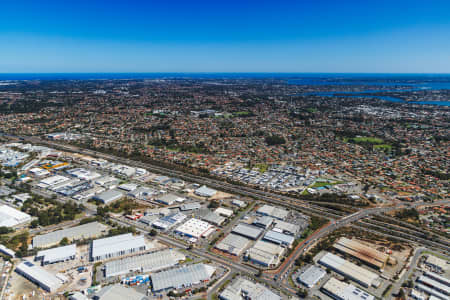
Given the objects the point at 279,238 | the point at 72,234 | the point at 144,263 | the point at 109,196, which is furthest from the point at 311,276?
the point at 109,196

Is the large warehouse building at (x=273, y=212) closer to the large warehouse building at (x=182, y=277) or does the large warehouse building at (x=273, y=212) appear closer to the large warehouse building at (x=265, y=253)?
the large warehouse building at (x=265, y=253)

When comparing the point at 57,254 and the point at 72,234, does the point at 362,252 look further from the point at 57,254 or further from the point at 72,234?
the point at 72,234

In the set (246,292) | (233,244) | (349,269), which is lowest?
(246,292)

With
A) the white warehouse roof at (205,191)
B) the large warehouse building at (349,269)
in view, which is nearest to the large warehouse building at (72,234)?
the white warehouse roof at (205,191)

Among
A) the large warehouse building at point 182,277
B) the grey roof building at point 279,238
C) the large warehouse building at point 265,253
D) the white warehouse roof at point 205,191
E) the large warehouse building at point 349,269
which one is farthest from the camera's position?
the white warehouse roof at point 205,191

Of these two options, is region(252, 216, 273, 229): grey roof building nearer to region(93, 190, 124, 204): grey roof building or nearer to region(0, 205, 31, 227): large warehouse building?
region(93, 190, 124, 204): grey roof building

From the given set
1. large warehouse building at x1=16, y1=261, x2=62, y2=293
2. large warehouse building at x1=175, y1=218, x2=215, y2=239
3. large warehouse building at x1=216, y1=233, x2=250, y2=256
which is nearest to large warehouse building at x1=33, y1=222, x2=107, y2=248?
large warehouse building at x1=16, y1=261, x2=62, y2=293
